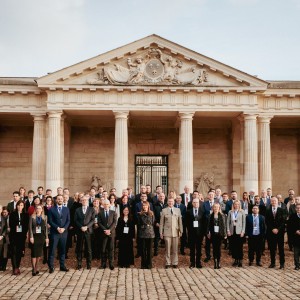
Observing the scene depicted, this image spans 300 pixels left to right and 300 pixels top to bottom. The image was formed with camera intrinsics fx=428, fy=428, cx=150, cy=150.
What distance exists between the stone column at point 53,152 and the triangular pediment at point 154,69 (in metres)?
1.83

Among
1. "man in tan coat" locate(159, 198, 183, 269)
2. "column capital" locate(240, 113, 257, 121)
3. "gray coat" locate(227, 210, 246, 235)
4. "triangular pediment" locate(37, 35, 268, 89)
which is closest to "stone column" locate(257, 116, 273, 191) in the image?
"column capital" locate(240, 113, 257, 121)

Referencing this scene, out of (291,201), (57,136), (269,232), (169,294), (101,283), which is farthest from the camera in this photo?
(57,136)

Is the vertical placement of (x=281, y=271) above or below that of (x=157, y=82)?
below

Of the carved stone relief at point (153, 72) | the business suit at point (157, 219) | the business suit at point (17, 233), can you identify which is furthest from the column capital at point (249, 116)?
the business suit at point (17, 233)

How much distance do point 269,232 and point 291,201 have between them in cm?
303

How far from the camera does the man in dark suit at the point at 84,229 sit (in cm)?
1201

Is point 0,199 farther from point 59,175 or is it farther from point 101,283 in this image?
point 101,283

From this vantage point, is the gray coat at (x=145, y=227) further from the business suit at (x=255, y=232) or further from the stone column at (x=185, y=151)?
the stone column at (x=185, y=151)

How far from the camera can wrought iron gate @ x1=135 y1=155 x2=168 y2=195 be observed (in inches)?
1110

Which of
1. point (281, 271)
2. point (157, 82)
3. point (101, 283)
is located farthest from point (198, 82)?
point (101, 283)

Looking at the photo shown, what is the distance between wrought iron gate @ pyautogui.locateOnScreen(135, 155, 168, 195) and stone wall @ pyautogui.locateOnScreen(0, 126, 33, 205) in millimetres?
6964

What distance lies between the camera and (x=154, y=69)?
22.5m

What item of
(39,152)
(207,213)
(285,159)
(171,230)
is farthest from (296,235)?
(285,159)

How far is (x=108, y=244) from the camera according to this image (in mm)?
12234
